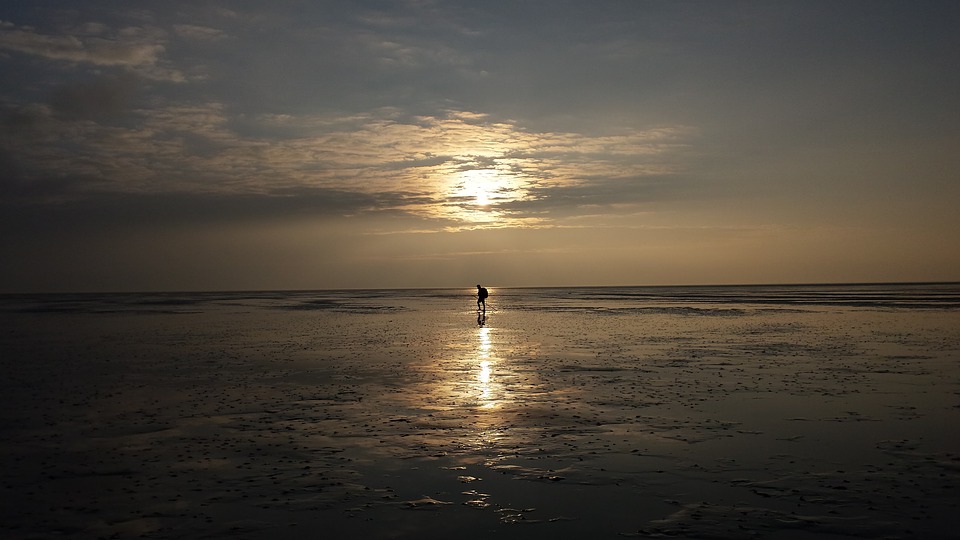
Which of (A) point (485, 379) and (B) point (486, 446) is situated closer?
(B) point (486, 446)

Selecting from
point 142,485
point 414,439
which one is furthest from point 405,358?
point 142,485

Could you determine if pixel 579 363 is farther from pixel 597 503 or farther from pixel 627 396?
pixel 597 503

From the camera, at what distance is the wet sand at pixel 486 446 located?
33.7 ft

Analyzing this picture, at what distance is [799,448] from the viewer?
1441 cm

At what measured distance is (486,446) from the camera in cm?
1488

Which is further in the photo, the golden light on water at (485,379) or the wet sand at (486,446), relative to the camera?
the golden light on water at (485,379)

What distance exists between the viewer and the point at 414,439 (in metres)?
15.7

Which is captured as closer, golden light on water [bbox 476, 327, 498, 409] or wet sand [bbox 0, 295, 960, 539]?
wet sand [bbox 0, 295, 960, 539]

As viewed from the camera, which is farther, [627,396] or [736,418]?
[627,396]

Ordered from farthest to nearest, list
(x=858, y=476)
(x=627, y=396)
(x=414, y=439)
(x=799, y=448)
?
1. (x=627, y=396)
2. (x=414, y=439)
3. (x=799, y=448)
4. (x=858, y=476)

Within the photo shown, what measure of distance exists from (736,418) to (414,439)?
8.43 metres

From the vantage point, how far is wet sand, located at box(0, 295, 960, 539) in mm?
10281

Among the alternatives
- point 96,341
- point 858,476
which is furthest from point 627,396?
point 96,341

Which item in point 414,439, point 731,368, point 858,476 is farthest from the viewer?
point 731,368
